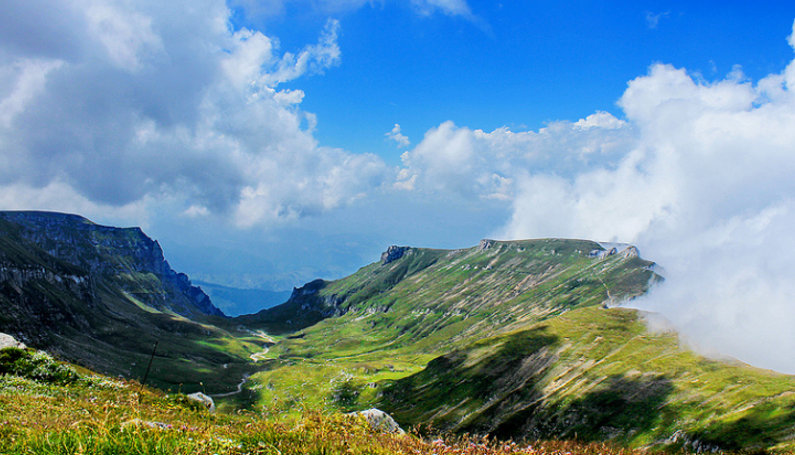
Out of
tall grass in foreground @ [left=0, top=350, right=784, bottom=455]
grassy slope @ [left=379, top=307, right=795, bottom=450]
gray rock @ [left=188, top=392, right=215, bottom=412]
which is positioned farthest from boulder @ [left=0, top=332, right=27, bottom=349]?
grassy slope @ [left=379, top=307, right=795, bottom=450]

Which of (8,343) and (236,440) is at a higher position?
(236,440)

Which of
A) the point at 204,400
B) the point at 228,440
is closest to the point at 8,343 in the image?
the point at 204,400

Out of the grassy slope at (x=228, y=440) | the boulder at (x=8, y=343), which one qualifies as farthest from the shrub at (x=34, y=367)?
the grassy slope at (x=228, y=440)

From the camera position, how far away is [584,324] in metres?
187

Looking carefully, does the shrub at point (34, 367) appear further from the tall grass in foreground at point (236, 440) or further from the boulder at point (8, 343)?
the tall grass in foreground at point (236, 440)

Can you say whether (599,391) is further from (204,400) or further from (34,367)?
(34,367)

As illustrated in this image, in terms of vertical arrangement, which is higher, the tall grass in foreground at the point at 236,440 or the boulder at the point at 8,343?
the tall grass in foreground at the point at 236,440

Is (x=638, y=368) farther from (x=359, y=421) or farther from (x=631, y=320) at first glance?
(x=359, y=421)

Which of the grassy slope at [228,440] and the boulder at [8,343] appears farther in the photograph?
the boulder at [8,343]

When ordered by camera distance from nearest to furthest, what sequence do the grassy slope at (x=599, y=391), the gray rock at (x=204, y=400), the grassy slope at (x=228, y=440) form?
1. the grassy slope at (x=228, y=440)
2. the gray rock at (x=204, y=400)
3. the grassy slope at (x=599, y=391)

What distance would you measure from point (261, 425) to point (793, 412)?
4469 inches

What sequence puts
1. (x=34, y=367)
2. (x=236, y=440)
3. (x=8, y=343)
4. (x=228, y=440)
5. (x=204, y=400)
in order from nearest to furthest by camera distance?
(x=228, y=440) → (x=236, y=440) → (x=34, y=367) → (x=204, y=400) → (x=8, y=343)

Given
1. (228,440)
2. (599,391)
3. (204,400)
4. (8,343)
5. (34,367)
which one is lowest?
(34,367)

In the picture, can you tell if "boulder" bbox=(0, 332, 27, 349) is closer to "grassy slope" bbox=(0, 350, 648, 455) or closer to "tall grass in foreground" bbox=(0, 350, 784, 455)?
"tall grass in foreground" bbox=(0, 350, 784, 455)
